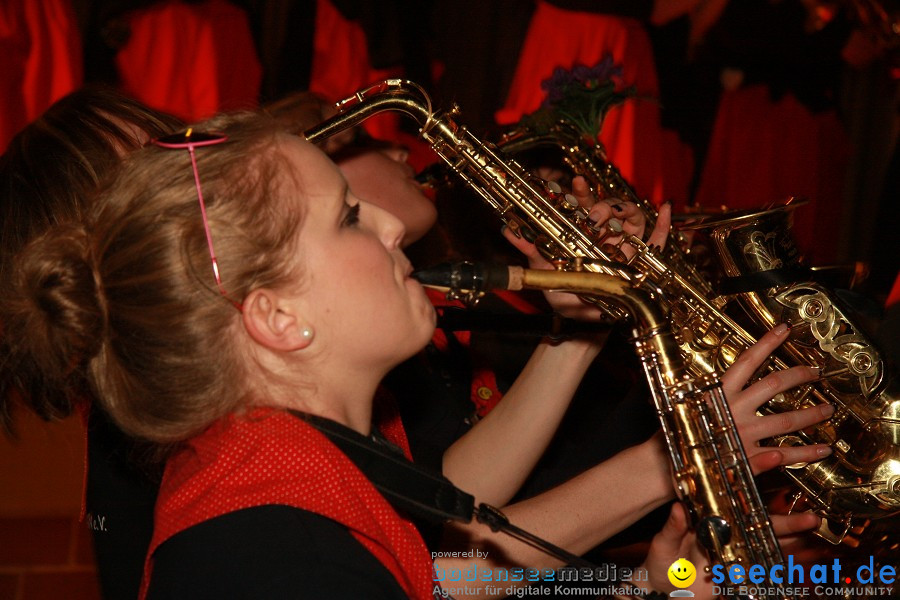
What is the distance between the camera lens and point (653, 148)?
4.00m

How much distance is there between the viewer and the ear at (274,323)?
131 cm

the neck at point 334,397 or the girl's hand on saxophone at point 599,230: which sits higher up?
the girl's hand on saxophone at point 599,230

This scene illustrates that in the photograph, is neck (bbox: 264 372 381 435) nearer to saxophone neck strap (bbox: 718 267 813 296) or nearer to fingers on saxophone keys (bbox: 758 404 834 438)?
fingers on saxophone keys (bbox: 758 404 834 438)

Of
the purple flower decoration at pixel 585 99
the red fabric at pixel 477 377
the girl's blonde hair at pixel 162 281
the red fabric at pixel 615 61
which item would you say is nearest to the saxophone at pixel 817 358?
the red fabric at pixel 477 377

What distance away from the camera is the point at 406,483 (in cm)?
138

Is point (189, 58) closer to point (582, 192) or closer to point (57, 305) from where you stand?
point (582, 192)

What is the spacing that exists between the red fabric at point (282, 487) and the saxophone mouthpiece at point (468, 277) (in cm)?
32

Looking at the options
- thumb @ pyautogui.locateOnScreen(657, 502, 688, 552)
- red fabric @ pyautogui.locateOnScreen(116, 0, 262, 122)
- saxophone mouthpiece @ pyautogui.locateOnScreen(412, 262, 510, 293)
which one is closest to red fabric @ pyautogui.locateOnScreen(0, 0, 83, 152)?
red fabric @ pyautogui.locateOnScreen(116, 0, 262, 122)

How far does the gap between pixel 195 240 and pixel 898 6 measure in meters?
3.75

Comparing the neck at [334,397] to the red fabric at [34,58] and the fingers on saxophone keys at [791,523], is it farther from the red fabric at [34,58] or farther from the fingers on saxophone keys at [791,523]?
the red fabric at [34,58]

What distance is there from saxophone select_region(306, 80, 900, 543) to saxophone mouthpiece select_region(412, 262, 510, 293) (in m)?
0.29

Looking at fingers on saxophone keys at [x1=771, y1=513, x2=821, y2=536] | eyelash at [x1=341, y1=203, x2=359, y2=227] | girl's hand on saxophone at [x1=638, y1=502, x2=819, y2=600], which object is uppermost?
eyelash at [x1=341, y1=203, x2=359, y2=227]

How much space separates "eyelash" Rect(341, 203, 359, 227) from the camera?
141 cm

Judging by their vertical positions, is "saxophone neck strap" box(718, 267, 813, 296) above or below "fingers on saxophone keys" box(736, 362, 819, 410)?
above
